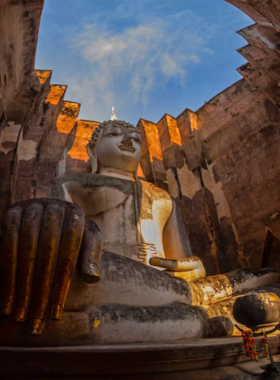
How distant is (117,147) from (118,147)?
1cm

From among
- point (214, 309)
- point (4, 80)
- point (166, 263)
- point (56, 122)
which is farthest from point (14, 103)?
point (214, 309)

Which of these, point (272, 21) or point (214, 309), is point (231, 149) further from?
point (214, 309)

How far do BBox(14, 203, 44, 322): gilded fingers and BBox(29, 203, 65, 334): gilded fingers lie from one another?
0.03m

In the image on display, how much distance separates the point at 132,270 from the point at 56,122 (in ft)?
12.5

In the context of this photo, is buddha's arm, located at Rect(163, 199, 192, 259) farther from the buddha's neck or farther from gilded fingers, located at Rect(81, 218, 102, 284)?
gilded fingers, located at Rect(81, 218, 102, 284)

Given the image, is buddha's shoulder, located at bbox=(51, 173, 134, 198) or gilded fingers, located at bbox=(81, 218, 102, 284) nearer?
gilded fingers, located at bbox=(81, 218, 102, 284)

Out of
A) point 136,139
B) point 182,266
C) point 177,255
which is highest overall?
point 136,139

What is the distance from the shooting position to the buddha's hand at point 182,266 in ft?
9.51

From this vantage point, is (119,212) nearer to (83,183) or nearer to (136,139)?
(83,183)

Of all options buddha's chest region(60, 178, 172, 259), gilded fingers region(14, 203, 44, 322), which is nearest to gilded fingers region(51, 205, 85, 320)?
gilded fingers region(14, 203, 44, 322)

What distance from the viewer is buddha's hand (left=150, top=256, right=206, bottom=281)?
114 inches

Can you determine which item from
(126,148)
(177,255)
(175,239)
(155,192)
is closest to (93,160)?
(126,148)

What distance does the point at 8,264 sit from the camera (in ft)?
4.89

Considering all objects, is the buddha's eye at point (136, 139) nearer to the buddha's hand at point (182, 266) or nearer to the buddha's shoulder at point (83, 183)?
the buddha's shoulder at point (83, 183)
